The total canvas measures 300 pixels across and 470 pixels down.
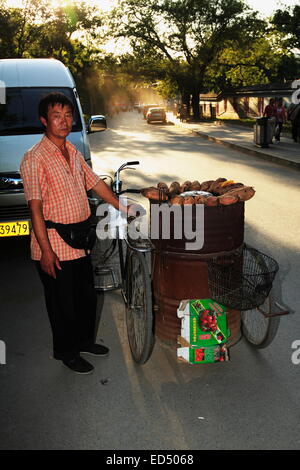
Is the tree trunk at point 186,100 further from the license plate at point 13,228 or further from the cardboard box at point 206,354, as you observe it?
the cardboard box at point 206,354

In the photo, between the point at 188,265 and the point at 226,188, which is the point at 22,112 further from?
the point at 188,265

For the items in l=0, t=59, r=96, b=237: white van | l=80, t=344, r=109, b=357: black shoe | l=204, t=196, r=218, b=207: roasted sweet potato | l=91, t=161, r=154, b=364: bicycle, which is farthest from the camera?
l=0, t=59, r=96, b=237: white van

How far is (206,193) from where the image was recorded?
375 cm

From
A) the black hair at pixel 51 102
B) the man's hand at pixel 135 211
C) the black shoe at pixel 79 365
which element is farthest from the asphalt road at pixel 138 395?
the black hair at pixel 51 102

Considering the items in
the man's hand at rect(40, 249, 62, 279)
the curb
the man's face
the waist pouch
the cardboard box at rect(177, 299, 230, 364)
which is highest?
the man's face

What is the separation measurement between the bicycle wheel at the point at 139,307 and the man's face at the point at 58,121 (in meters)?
1.02

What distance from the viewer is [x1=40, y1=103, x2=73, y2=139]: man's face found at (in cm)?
333

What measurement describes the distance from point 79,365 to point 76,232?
39.7 inches

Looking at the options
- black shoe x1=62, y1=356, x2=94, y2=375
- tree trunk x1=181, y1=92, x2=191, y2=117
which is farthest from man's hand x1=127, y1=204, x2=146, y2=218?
tree trunk x1=181, y1=92, x2=191, y2=117

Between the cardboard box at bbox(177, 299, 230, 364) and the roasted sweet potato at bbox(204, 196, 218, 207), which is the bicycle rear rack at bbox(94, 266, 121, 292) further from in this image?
the roasted sweet potato at bbox(204, 196, 218, 207)

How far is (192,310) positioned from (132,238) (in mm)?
713

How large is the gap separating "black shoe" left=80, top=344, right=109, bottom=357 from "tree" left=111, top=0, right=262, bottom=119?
44184 mm

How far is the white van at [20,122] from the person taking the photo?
6.31 meters
